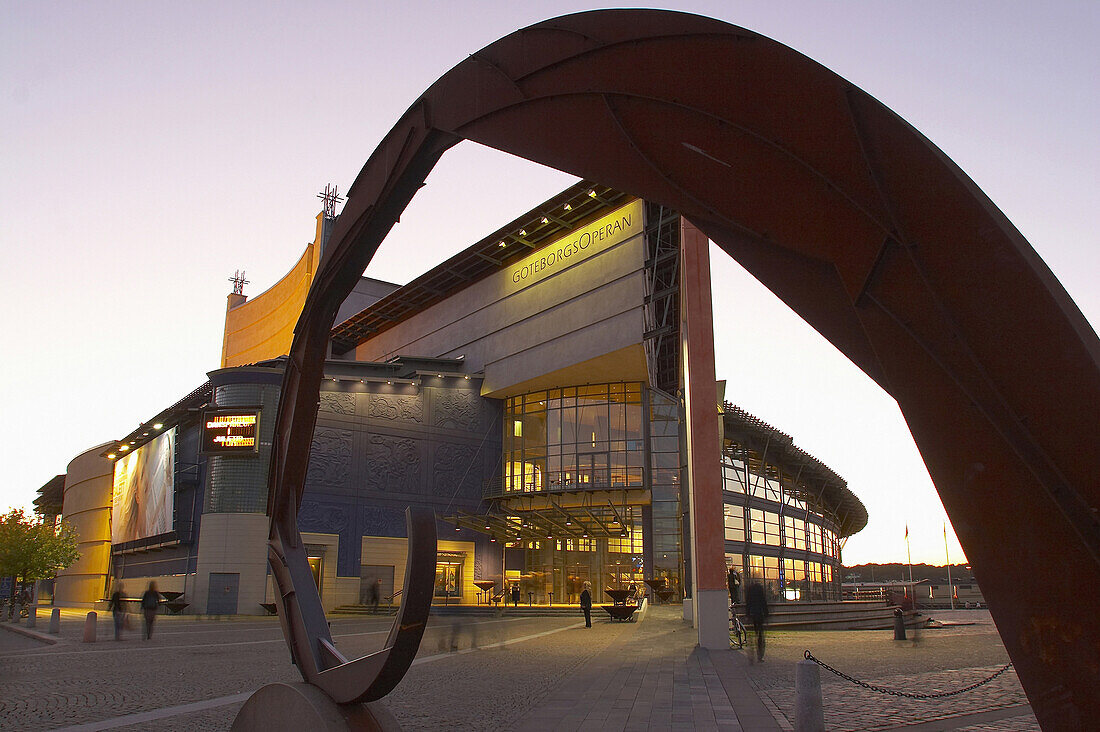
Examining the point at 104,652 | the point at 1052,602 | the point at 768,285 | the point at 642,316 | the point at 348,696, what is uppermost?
the point at 642,316

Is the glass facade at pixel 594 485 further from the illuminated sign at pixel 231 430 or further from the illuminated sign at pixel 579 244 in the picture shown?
the illuminated sign at pixel 231 430

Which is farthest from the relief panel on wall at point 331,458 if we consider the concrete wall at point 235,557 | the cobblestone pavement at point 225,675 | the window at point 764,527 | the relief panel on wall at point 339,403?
the window at point 764,527

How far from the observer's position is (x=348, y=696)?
436 centimetres

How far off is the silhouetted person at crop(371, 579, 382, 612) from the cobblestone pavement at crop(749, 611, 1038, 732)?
23666 mm

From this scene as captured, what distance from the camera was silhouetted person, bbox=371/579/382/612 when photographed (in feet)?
130

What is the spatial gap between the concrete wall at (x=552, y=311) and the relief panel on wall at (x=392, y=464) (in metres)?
5.93

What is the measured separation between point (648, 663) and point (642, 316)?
2538 centimetres

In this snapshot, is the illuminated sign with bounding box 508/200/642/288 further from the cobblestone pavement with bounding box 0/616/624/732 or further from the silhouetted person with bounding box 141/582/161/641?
the silhouetted person with bounding box 141/582/161/641

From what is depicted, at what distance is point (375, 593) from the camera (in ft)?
133

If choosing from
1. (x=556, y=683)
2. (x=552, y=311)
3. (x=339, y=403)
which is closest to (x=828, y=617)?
(x=556, y=683)

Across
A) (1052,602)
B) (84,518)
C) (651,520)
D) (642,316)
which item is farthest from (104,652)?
(84,518)

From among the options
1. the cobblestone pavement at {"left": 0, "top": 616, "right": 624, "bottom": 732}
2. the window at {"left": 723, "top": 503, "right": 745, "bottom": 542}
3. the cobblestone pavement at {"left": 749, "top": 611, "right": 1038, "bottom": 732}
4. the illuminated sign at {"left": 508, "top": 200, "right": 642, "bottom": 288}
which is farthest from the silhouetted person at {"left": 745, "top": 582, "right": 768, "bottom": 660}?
the window at {"left": 723, "top": 503, "right": 745, "bottom": 542}

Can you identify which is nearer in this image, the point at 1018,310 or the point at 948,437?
the point at 1018,310

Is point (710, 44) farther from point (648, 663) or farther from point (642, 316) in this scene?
point (642, 316)
